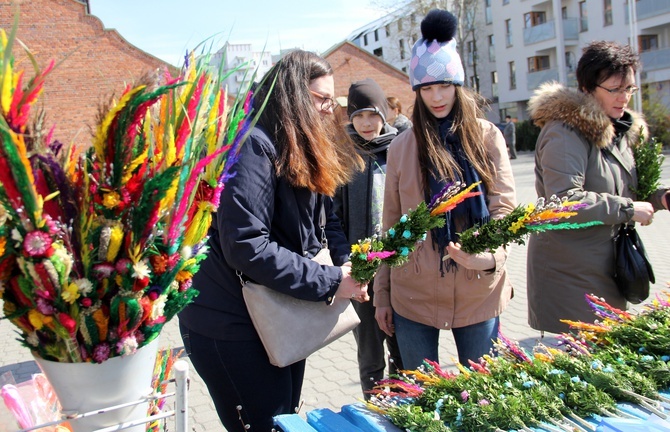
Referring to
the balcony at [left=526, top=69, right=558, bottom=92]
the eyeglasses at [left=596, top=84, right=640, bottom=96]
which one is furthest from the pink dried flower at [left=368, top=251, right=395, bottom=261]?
the balcony at [left=526, top=69, right=558, bottom=92]

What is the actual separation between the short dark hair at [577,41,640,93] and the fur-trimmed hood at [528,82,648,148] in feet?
0.32

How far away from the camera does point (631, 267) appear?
2.83 metres

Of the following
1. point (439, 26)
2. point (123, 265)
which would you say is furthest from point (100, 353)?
point (439, 26)

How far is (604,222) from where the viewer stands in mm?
2746

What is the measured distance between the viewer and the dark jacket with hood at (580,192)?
9.23 feet

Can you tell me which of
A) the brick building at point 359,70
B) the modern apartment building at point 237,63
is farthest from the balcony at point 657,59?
the modern apartment building at point 237,63

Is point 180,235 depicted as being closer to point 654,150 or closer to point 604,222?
point 604,222

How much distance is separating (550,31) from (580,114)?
42339 millimetres

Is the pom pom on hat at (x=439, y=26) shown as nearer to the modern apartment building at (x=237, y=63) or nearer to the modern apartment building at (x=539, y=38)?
the modern apartment building at (x=237, y=63)

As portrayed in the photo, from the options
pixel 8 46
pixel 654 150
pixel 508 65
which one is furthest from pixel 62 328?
pixel 508 65

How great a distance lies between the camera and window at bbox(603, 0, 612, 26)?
37656 mm

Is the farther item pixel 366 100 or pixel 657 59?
pixel 657 59

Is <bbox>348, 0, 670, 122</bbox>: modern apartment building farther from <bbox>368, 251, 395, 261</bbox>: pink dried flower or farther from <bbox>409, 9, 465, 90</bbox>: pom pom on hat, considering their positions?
<bbox>368, 251, 395, 261</bbox>: pink dried flower

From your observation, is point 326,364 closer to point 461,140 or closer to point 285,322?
point 461,140
